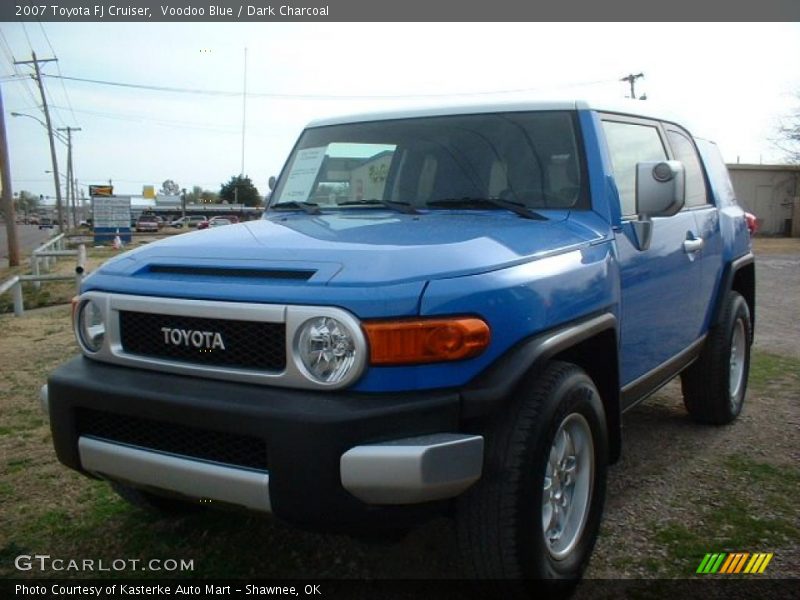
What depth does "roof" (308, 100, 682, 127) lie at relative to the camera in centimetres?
354

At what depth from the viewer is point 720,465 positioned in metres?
4.18

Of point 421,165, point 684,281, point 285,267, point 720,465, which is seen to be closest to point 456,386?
point 285,267

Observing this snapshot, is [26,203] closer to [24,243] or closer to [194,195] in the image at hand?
[194,195]

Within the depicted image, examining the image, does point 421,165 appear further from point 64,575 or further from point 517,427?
point 64,575

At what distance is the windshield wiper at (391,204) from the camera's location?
11.3 feet

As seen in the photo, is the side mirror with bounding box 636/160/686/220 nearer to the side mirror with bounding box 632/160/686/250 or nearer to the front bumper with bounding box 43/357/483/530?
the side mirror with bounding box 632/160/686/250

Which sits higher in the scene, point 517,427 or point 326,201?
point 326,201

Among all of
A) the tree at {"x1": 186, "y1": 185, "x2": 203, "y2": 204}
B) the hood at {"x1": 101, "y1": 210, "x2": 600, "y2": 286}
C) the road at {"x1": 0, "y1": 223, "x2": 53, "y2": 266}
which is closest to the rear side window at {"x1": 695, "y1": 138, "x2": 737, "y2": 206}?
the hood at {"x1": 101, "y1": 210, "x2": 600, "y2": 286}

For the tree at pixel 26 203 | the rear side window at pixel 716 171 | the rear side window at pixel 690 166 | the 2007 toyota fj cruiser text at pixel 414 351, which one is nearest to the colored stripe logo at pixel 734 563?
the 2007 toyota fj cruiser text at pixel 414 351

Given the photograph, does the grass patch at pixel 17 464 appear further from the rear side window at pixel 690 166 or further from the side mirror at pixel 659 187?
the rear side window at pixel 690 166

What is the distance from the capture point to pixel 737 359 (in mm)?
5223

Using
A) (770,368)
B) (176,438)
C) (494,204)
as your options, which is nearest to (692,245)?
(494,204)

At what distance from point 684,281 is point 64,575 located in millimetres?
3415

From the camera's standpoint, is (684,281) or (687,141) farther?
(687,141)
